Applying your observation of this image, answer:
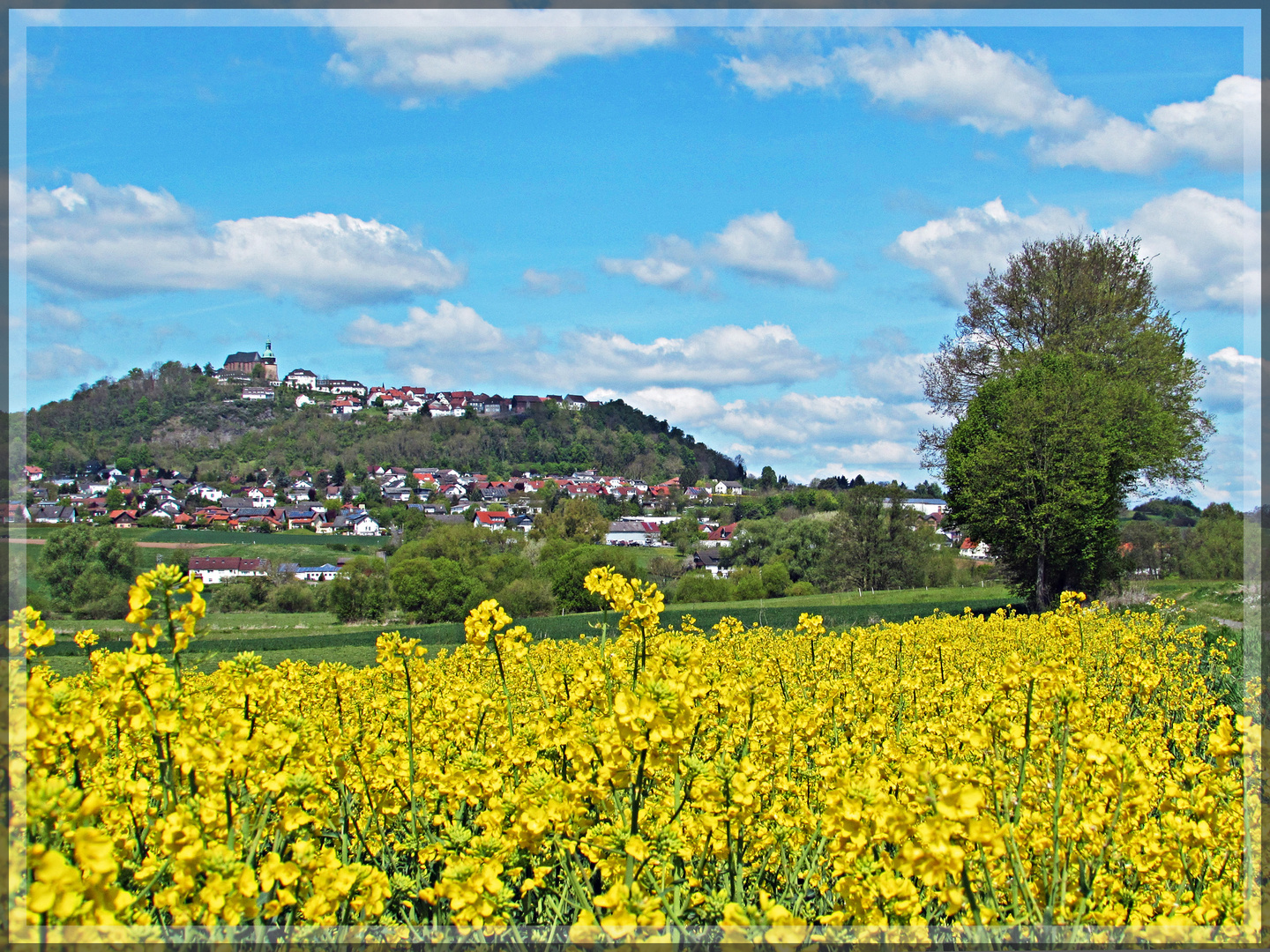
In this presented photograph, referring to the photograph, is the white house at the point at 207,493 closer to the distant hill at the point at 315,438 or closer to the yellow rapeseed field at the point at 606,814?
the distant hill at the point at 315,438

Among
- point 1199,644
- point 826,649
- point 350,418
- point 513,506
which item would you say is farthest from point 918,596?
point 350,418

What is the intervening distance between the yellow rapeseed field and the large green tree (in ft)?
81.5

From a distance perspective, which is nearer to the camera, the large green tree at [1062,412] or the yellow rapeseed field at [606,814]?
the yellow rapeseed field at [606,814]

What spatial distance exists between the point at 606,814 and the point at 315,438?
178 m

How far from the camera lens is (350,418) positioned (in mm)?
192750

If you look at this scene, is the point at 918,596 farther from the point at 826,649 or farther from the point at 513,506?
the point at 513,506

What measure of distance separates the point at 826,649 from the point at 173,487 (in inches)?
5306

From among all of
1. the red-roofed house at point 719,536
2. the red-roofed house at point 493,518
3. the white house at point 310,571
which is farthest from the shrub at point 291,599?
the red-roofed house at point 719,536

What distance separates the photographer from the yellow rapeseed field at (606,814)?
309 centimetres

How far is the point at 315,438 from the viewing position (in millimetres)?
171250

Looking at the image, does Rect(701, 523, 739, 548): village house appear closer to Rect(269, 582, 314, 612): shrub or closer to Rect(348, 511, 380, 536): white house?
Rect(348, 511, 380, 536): white house

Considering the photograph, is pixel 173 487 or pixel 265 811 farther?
pixel 173 487

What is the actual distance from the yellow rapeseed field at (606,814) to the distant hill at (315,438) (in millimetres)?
151812

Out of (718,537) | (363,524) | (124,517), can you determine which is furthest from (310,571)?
(718,537)
